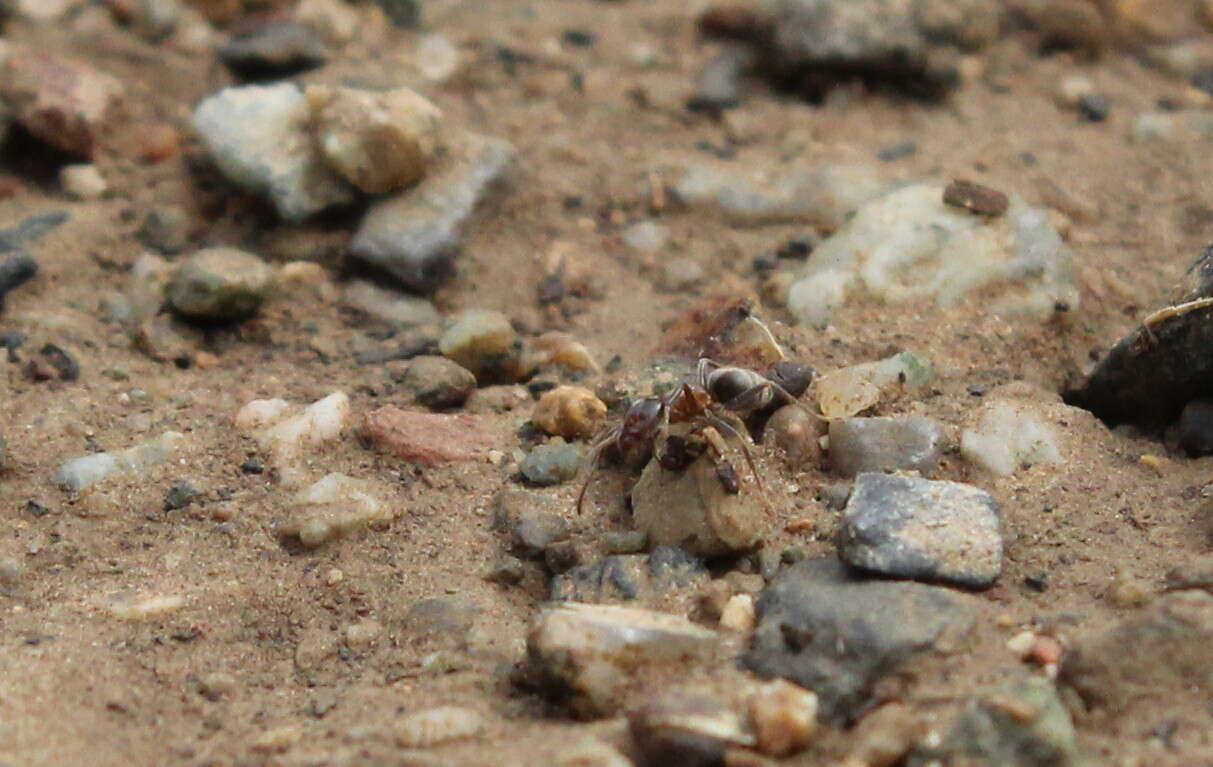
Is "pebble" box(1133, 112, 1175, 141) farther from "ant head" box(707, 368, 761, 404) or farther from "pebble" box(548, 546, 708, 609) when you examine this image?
"pebble" box(548, 546, 708, 609)

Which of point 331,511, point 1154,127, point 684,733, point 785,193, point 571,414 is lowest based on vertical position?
point 331,511

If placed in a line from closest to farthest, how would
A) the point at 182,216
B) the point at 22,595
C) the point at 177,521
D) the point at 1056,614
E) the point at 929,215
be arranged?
1. the point at 1056,614
2. the point at 22,595
3. the point at 177,521
4. the point at 929,215
5. the point at 182,216

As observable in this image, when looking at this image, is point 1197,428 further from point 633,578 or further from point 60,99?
point 60,99

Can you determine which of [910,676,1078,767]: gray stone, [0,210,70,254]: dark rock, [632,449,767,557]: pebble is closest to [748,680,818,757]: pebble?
[910,676,1078,767]: gray stone

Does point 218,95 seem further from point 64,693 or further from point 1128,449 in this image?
point 1128,449

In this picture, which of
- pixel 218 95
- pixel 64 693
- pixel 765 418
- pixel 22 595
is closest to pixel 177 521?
pixel 22 595

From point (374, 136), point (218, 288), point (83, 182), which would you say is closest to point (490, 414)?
point (218, 288)

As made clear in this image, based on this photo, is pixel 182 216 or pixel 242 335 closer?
pixel 242 335
